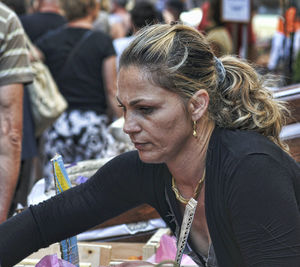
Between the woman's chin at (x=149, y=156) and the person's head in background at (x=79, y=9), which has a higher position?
the woman's chin at (x=149, y=156)

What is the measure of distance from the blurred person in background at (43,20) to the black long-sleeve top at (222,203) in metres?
3.00

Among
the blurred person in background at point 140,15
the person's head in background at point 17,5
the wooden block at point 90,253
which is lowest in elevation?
the wooden block at point 90,253

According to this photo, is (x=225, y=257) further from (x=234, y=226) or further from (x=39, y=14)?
(x=39, y=14)

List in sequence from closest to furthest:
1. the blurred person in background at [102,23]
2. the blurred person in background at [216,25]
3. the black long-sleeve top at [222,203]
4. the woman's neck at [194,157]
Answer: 1. the black long-sleeve top at [222,203]
2. the woman's neck at [194,157]
3. the blurred person in background at [216,25]
4. the blurred person in background at [102,23]

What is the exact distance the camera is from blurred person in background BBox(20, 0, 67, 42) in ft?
15.6

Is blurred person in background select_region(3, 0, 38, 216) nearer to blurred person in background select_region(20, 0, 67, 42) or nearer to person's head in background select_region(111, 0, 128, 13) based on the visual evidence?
blurred person in background select_region(20, 0, 67, 42)

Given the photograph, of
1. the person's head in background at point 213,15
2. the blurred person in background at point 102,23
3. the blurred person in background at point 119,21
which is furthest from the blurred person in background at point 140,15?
the blurred person in background at point 119,21

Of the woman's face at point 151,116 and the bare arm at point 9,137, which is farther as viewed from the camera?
the bare arm at point 9,137

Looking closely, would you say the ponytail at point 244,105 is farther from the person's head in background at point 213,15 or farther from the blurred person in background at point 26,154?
the person's head in background at point 213,15

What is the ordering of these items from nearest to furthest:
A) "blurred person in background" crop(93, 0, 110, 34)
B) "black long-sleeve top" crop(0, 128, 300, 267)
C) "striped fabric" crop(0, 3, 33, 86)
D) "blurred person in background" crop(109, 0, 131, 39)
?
1. "black long-sleeve top" crop(0, 128, 300, 267)
2. "striped fabric" crop(0, 3, 33, 86)
3. "blurred person in background" crop(93, 0, 110, 34)
4. "blurred person in background" crop(109, 0, 131, 39)

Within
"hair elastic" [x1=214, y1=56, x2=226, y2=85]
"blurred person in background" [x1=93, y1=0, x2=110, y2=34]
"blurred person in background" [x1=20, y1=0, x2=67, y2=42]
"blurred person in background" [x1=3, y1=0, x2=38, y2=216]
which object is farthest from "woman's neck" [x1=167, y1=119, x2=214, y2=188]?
"blurred person in background" [x1=93, y1=0, x2=110, y2=34]

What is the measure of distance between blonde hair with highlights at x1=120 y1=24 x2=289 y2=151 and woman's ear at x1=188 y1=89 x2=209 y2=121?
23 mm

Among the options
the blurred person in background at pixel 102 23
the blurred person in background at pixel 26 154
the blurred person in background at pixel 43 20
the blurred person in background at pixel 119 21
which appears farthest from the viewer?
the blurred person in background at pixel 119 21

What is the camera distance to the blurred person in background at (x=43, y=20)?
477 centimetres
